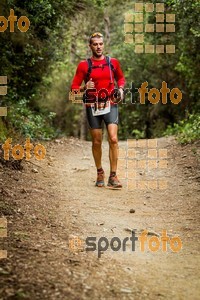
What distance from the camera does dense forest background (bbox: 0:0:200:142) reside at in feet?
37.7

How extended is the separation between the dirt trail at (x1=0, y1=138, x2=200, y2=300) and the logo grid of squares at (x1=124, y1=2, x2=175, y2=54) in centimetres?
890

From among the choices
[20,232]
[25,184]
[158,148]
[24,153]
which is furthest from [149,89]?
[20,232]

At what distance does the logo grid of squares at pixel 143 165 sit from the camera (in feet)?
26.9

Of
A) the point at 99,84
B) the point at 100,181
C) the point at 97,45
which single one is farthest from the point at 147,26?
the point at 100,181

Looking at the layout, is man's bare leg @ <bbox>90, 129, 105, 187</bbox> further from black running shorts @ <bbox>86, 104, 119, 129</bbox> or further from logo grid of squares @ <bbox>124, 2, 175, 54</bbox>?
logo grid of squares @ <bbox>124, 2, 175, 54</bbox>

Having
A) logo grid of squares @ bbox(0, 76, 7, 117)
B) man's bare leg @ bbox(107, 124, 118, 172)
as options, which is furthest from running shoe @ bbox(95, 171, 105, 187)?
logo grid of squares @ bbox(0, 76, 7, 117)

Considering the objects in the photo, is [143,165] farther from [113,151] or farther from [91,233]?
[91,233]

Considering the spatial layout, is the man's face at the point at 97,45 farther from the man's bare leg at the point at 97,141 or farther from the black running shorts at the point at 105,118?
the man's bare leg at the point at 97,141

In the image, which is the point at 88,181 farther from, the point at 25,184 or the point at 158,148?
the point at 158,148

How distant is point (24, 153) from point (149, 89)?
50.7 feet

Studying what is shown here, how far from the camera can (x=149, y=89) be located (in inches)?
944

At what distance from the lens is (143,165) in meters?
10.1

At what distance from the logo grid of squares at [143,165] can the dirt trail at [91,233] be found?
148 millimetres

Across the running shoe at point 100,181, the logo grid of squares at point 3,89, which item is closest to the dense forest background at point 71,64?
the logo grid of squares at point 3,89
